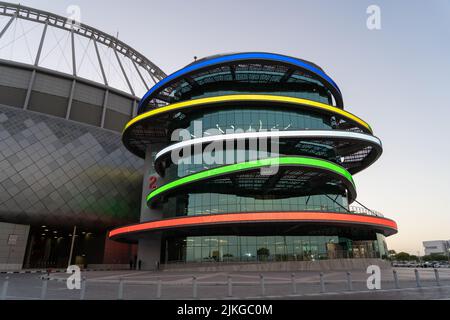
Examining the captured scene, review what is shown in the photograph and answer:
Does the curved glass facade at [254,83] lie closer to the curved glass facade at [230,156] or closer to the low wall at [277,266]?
the curved glass facade at [230,156]

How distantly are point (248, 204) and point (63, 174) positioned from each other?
1253 inches

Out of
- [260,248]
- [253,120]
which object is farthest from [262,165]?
[260,248]

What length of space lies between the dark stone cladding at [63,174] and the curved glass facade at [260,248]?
20.8 m

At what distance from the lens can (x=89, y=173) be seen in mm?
50062

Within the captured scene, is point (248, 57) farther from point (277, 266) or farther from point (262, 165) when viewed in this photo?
point (277, 266)

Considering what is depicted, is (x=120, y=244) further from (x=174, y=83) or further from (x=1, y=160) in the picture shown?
(x=174, y=83)

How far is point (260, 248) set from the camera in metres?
35.2

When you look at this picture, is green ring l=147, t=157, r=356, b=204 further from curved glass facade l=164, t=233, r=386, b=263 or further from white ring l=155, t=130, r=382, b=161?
curved glass facade l=164, t=233, r=386, b=263

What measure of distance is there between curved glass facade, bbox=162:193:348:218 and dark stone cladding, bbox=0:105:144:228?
20073 millimetres

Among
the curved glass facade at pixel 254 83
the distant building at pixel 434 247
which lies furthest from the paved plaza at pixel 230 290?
the distant building at pixel 434 247

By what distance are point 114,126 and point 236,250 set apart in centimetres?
3703

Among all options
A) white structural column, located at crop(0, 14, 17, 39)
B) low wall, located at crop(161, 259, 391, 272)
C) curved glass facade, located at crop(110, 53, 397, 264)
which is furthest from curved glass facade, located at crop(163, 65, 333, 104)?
white structural column, located at crop(0, 14, 17, 39)

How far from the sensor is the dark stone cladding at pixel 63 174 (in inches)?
1676
